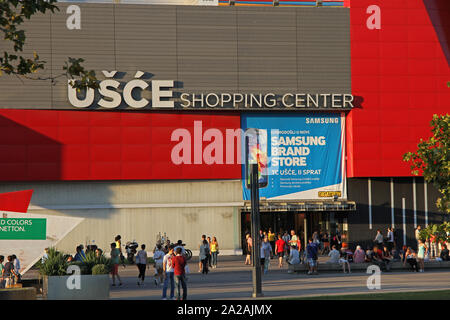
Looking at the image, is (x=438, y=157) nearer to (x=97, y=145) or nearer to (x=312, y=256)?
(x=312, y=256)

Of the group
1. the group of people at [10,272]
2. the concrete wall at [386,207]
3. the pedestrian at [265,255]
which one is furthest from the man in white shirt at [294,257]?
the concrete wall at [386,207]

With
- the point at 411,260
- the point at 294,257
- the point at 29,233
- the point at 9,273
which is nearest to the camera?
the point at 9,273

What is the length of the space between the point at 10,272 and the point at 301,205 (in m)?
26.2

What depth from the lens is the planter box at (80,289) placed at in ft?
78.3

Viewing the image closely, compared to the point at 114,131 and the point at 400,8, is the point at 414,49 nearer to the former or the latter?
the point at 400,8

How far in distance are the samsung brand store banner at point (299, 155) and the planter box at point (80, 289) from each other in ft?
88.7

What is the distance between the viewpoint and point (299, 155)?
167 feet

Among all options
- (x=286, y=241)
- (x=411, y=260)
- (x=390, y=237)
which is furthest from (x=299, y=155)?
(x=411, y=260)

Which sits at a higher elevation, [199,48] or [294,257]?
[199,48]

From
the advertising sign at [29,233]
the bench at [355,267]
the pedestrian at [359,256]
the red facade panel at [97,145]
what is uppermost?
the red facade panel at [97,145]

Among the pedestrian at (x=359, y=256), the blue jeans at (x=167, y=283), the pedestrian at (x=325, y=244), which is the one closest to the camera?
the blue jeans at (x=167, y=283)

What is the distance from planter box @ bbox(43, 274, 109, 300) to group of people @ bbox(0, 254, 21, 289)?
347 cm

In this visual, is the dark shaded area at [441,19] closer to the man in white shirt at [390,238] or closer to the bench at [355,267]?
the man in white shirt at [390,238]

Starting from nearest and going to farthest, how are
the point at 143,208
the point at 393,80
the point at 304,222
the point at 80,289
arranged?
the point at 80,289 → the point at 143,208 → the point at 393,80 → the point at 304,222
